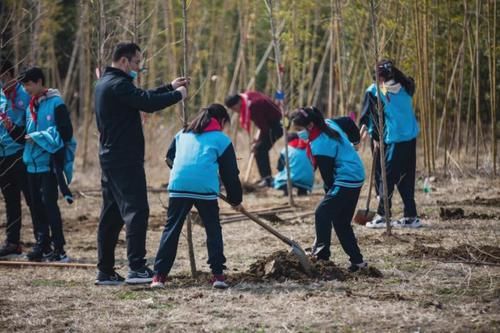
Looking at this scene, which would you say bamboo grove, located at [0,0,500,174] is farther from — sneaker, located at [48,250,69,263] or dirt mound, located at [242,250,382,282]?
dirt mound, located at [242,250,382,282]

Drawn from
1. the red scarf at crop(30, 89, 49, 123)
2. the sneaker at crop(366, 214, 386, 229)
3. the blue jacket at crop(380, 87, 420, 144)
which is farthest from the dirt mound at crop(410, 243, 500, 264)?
the red scarf at crop(30, 89, 49, 123)

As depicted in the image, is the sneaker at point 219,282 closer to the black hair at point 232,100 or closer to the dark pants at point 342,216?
the dark pants at point 342,216

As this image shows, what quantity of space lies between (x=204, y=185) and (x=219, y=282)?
2.22ft

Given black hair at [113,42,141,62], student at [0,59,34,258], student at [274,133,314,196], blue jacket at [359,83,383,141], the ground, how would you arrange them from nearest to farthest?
the ground < black hair at [113,42,141,62] < student at [0,59,34,258] < blue jacket at [359,83,383,141] < student at [274,133,314,196]

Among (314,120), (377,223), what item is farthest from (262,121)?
(314,120)

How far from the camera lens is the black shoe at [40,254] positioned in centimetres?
795

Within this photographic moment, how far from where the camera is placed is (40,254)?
7.95m

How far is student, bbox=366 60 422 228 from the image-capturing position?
8.62m

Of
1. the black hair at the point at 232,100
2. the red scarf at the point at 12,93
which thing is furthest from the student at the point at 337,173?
the black hair at the point at 232,100

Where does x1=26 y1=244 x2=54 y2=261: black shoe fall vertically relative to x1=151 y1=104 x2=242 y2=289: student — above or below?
below

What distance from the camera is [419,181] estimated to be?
12031 millimetres

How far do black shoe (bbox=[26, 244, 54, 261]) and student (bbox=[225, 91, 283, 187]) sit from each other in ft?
17.4

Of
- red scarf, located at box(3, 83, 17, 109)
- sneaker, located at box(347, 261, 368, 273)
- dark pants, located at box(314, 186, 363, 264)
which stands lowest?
sneaker, located at box(347, 261, 368, 273)

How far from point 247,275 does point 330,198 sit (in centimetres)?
83
